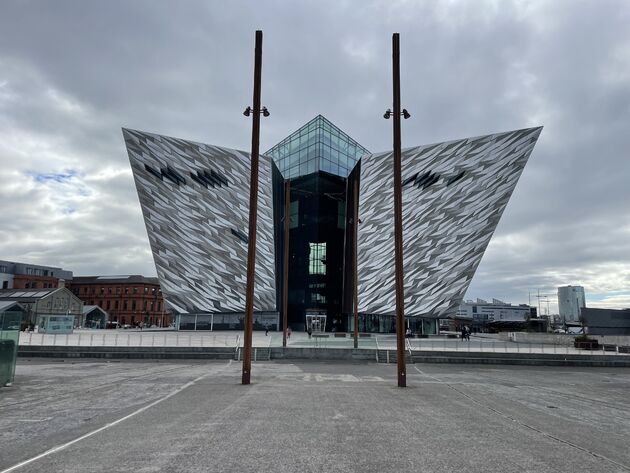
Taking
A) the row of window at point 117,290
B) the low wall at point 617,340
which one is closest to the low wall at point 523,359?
the low wall at point 617,340

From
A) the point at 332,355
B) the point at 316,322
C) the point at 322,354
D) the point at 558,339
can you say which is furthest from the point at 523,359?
the point at 316,322

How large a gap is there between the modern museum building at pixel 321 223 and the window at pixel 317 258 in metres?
0.15

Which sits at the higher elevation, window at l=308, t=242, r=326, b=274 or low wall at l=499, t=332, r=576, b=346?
window at l=308, t=242, r=326, b=274

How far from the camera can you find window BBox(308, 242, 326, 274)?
6181cm

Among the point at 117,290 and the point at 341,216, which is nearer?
the point at 341,216

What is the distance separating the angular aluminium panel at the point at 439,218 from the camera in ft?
155

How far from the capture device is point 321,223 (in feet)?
203

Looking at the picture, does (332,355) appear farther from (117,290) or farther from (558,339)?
(117,290)

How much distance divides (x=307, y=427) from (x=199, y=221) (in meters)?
50.9

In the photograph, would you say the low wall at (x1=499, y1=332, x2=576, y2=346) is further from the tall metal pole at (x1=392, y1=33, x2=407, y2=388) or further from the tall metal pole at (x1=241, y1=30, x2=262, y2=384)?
the tall metal pole at (x1=241, y1=30, x2=262, y2=384)

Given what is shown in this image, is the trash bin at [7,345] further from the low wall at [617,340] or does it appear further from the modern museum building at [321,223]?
the low wall at [617,340]

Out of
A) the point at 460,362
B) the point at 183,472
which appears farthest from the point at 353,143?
the point at 183,472

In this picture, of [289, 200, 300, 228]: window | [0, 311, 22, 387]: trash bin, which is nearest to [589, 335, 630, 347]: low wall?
[289, 200, 300, 228]: window

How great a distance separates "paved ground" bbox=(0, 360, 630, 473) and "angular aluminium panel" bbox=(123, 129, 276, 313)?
40.5 meters
